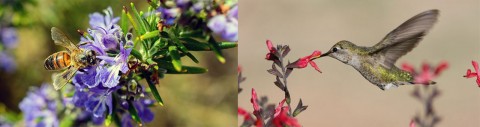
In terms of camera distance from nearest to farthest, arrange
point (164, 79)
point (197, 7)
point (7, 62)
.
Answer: point (197, 7)
point (7, 62)
point (164, 79)

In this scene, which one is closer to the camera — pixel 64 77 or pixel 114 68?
pixel 114 68

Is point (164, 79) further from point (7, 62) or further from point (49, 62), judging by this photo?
point (49, 62)

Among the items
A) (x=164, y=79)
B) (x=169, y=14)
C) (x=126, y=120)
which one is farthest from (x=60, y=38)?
(x=164, y=79)

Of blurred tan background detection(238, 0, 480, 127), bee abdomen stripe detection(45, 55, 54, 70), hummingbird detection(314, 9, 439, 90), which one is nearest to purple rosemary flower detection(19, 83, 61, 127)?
bee abdomen stripe detection(45, 55, 54, 70)

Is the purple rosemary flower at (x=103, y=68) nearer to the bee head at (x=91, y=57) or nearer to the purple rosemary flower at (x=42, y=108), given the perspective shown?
the bee head at (x=91, y=57)

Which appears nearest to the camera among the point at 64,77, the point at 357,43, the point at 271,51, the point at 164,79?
the point at 271,51

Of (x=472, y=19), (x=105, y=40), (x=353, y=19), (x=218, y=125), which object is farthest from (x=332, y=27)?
(x=105, y=40)

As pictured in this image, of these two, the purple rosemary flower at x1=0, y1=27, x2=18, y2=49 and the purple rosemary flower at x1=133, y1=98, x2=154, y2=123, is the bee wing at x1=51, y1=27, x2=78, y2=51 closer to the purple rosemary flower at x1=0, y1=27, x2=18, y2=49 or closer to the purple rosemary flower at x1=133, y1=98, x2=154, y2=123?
the purple rosemary flower at x1=133, y1=98, x2=154, y2=123
